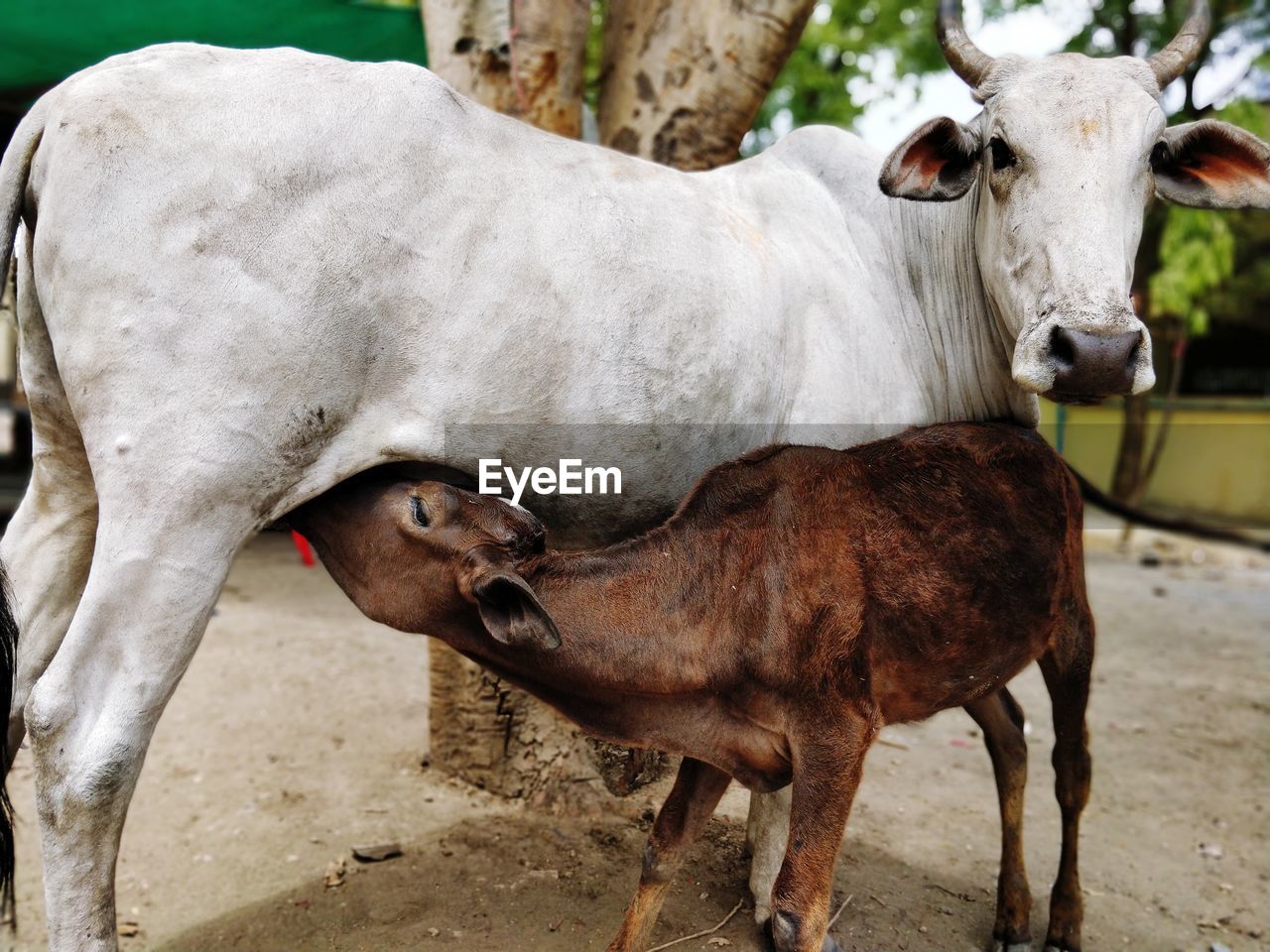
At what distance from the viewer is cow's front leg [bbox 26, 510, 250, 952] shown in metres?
2.76

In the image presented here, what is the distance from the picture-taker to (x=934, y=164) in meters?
3.51

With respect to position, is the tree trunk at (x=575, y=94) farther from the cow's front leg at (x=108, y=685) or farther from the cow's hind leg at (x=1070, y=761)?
the cow's front leg at (x=108, y=685)

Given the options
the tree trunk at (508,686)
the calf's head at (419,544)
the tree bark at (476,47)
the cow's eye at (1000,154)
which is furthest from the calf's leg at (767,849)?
the tree bark at (476,47)

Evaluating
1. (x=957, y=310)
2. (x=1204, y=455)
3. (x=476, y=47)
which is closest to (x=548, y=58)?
(x=476, y=47)

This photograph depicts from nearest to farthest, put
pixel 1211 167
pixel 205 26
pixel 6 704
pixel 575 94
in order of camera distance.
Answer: pixel 6 704, pixel 1211 167, pixel 575 94, pixel 205 26

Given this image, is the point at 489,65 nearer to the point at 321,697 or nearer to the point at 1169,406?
the point at 321,697

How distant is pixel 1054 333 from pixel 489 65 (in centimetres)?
273

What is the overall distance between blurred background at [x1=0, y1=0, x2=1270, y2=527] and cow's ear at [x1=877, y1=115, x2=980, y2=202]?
5.58 ft

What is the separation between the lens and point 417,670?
6844 mm

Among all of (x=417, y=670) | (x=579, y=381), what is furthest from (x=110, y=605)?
(x=417, y=670)

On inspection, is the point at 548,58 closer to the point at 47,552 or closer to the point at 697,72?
the point at 697,72

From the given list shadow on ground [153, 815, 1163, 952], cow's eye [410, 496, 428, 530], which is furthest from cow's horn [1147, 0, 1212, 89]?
shadow on ground [153, 815, 1163, 952]

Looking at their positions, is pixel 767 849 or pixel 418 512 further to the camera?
pixel 767 849

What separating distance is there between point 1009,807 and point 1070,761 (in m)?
0.28
